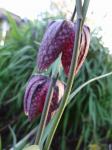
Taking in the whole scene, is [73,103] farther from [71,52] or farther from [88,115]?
[71,52]

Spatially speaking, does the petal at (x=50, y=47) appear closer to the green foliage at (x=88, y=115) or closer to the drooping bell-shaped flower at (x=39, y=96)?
the drooping bell-shaped flower at (x=39, y=96)

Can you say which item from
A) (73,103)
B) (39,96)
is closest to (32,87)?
(39,96)

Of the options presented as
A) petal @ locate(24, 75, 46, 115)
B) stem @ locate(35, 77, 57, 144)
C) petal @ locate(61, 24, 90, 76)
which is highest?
petal @ locate(61, 24, 90, 76)

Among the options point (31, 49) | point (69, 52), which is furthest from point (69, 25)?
point (31, 49)

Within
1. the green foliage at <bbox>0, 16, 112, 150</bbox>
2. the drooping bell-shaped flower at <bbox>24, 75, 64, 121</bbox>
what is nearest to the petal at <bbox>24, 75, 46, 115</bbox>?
the drooping bell-shaped flower at <bbox>24, 75, 64, 121</bbox>

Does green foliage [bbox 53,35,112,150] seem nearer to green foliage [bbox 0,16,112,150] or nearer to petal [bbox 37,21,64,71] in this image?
green foliage [bbox 0,16,112,150]

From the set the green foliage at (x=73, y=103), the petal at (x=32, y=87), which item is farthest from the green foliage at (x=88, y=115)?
the petal at (x=32, y=87)
